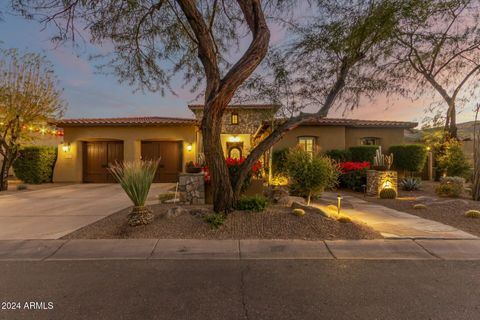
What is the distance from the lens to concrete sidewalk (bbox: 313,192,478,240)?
183 inches

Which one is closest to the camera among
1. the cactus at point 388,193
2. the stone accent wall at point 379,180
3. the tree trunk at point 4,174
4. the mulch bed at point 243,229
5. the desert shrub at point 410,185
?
the mulch bed at point 243,229

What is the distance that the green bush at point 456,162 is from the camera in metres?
11.7

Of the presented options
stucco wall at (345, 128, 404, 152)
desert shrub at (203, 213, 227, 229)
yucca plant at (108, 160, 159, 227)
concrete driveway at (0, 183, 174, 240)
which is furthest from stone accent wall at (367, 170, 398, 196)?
concrete driveway at (0, 183, 174, 240)

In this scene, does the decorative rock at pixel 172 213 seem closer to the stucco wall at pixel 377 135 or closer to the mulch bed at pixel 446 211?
the mulch bed at pixel 446 211

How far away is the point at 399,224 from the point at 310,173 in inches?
94.6

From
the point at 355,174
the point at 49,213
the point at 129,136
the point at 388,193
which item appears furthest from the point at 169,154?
the point at 388,193

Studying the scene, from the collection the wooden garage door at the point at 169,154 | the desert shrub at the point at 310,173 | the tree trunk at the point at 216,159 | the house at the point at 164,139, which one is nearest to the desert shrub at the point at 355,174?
the house at the point at 164,139

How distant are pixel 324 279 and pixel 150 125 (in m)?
12.7

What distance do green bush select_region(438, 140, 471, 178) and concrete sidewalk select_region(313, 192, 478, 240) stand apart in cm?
788

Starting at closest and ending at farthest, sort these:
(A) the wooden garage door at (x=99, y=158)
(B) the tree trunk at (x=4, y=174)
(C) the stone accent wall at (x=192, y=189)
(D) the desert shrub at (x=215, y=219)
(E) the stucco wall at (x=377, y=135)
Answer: (D) the desert shrub at (x=215, y=219)
(C) the stone accent wall at (x=192, y=189)
(B) the tree trunk at (x=4, y=174)
(A) the wooden garage door at (x=99, y=158)
(E) the stucco wall at (x=377, y=135)

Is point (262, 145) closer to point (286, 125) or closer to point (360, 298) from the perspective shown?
point (286, 125)

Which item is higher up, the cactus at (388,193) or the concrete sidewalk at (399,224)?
the cactus at (388,193)

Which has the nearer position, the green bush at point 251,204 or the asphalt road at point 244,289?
the asphalt road at point 244,289

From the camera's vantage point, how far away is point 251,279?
3.09 meters
